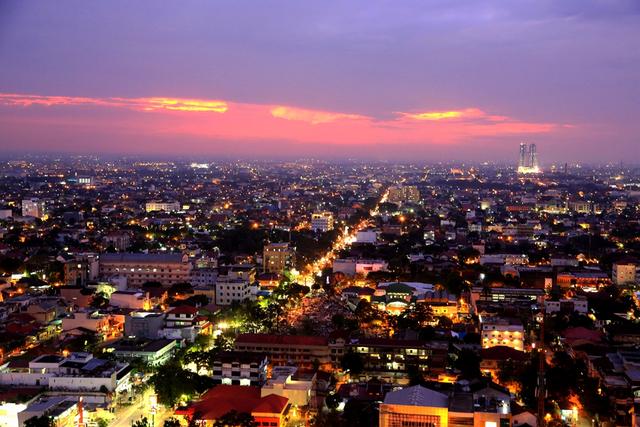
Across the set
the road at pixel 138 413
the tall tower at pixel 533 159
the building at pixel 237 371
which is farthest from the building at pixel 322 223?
the tall tower at pixel 533 159

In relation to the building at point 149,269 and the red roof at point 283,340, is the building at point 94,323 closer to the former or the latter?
the red roof at point 283,340

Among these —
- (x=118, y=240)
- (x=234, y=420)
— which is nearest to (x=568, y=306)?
(x=234, y=420)

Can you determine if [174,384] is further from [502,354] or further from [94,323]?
[502,354]

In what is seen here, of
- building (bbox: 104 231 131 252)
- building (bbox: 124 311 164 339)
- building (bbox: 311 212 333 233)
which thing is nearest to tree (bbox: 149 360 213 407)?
building (bbox: 124 311 164 339)

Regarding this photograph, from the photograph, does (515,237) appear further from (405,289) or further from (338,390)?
(338,390)

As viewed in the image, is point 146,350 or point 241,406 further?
point 146,350

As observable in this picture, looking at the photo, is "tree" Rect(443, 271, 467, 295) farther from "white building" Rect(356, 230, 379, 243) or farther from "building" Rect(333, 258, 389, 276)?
"white building" Rect(356, 230, 379, 243)
